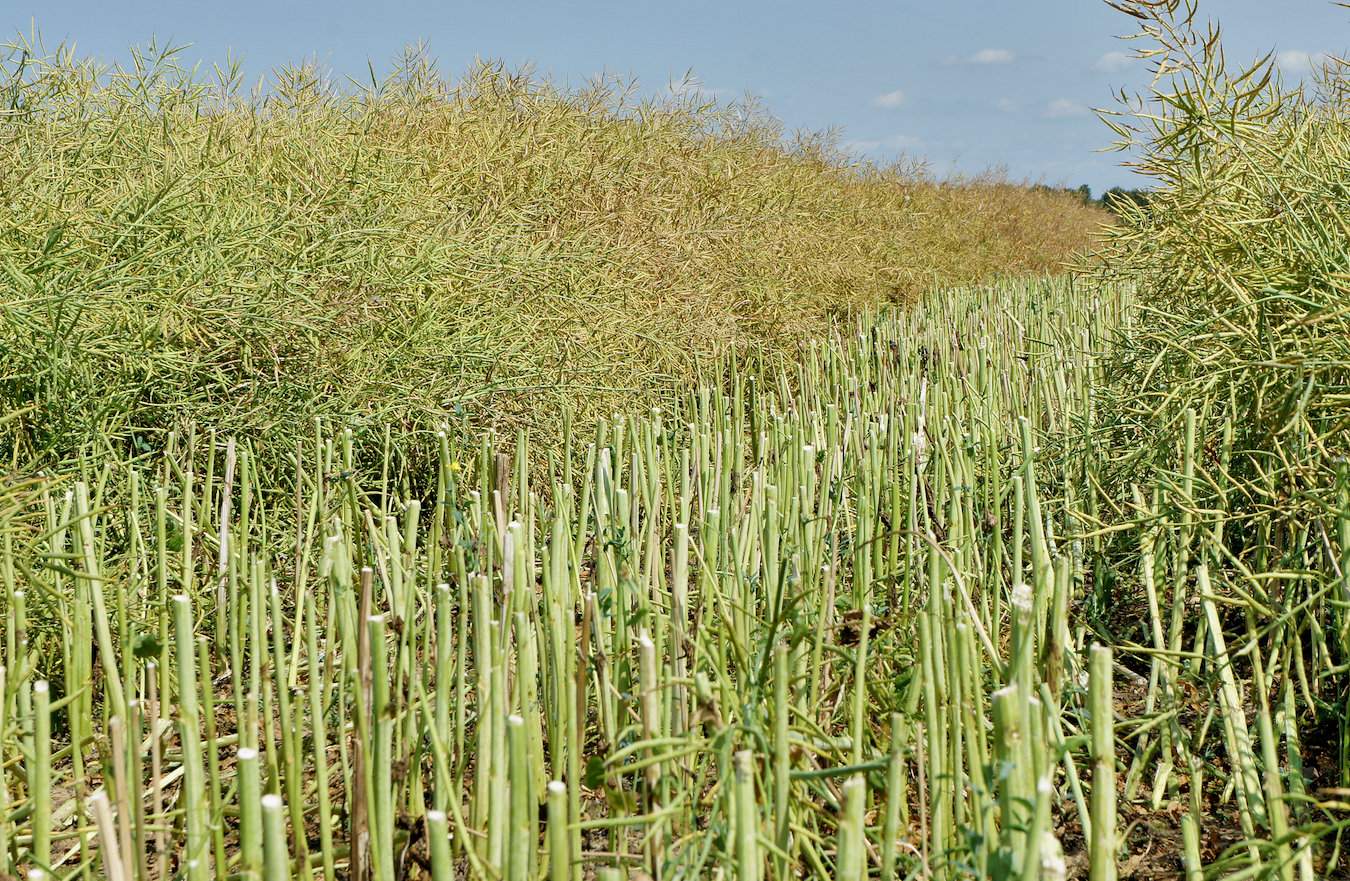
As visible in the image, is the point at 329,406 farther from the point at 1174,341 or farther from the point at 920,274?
the point at 920,274

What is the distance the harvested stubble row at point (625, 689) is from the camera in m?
1.31

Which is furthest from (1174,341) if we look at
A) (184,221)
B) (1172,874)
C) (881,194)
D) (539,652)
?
(881,194)

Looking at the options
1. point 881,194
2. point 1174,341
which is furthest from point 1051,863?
point 881,194

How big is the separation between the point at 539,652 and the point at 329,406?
1.50 m

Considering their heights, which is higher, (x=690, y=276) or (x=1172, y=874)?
(x=690, y=276)

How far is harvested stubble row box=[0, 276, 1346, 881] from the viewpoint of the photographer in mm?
1312

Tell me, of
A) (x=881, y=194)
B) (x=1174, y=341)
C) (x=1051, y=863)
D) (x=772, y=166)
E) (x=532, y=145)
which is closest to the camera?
(x=1051, y=863)

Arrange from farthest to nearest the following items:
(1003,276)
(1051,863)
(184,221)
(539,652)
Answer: (1003,276) < (184,221) < (539,652) < (1051,863)

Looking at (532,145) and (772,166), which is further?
(772,166)

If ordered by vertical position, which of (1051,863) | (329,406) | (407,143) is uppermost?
(407,143)

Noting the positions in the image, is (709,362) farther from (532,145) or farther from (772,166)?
(772,166)

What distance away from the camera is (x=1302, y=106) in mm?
2814

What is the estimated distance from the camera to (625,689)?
1.95 metres

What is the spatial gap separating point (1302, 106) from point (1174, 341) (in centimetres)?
72
